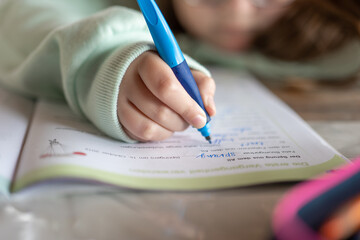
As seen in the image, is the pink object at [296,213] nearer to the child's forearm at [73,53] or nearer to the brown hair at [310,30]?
the child's forearm at [73,53]

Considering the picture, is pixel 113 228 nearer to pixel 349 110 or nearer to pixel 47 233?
pixel 47 233

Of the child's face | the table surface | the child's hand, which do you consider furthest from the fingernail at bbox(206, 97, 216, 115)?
the child's face

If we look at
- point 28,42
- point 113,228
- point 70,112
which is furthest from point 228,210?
point 28,42

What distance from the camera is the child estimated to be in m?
0.35

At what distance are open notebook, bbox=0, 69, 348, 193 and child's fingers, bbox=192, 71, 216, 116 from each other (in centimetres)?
4

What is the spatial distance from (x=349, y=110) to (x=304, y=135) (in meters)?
0.18

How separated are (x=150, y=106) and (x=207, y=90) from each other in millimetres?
69

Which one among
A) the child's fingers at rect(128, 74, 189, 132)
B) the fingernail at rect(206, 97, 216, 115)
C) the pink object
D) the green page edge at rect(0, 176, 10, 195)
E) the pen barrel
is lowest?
the green page edge at rect(0, 176, 10, 195)

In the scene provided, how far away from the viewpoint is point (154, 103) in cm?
35

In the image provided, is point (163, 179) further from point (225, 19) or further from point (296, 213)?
point (225, 19)

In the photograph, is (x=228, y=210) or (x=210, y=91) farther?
(x=210, y=91)

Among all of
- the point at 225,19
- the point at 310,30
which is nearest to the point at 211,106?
the point at 225,19

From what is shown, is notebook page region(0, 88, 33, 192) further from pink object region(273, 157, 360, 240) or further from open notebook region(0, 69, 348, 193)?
pink object region(273, 157, 360, 240)

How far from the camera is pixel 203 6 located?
2.19 feet
